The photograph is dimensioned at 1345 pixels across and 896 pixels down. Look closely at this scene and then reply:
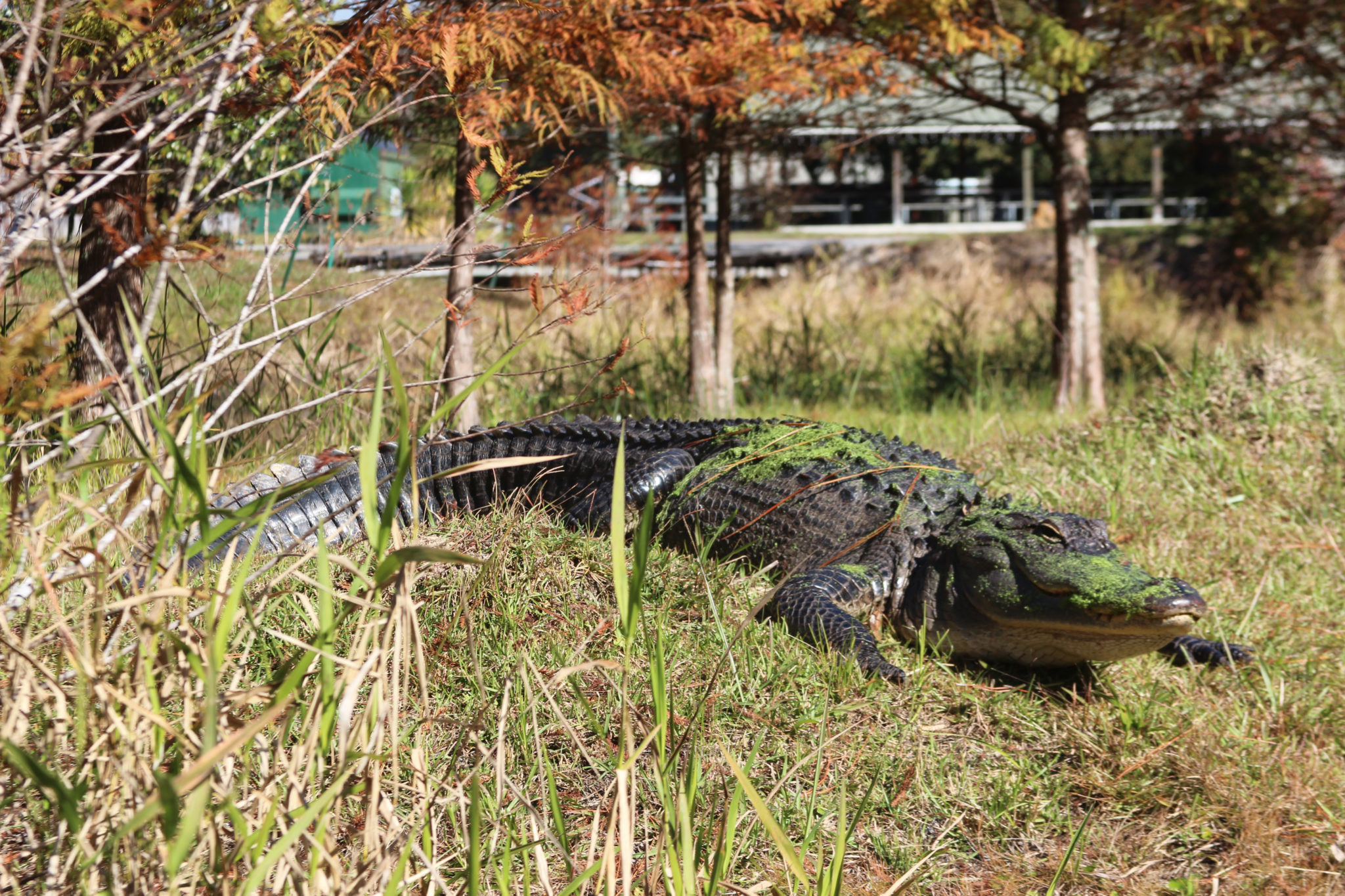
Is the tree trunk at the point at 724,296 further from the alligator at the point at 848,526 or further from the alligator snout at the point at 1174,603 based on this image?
the alligator snout at the point at 1174,603

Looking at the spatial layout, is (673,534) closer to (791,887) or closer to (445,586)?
(445,586)

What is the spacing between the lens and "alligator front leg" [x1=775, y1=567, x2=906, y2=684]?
3.16 metres

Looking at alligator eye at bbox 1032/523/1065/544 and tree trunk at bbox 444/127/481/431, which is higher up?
tree trunk at bbox 444/127/481/431

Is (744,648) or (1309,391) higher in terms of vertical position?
(1309,391)

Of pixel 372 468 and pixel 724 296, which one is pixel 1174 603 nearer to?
pixel 372 468

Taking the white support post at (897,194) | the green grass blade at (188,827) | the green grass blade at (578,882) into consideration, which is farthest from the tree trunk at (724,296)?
the white support post at (897,194)

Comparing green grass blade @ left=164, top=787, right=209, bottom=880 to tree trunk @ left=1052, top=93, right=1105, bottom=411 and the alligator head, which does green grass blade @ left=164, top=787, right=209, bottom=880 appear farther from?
tree trunk @ left=1052, top=93, right=1105, bottom=411

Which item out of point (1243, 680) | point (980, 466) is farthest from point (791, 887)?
point (980, 466)

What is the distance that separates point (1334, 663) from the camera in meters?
3.33

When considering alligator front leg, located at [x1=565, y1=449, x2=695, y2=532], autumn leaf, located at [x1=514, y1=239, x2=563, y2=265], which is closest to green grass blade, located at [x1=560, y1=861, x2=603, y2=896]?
autumn leaf, located at [x1=514, y1=239, x2=563, y2=265]

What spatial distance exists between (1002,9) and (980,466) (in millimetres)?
3719

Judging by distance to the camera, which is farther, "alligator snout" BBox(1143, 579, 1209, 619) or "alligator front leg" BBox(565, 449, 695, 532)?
"alligator front leg" BBox(565, 449, 695, 532)

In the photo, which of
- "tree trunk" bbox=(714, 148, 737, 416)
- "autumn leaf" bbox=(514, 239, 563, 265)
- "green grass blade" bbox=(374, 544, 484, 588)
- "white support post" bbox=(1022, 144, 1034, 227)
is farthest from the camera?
"white support post" bbox=(1022, 144, 1034, 227)

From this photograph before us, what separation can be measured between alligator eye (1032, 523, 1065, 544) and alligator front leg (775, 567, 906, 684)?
0.60m
